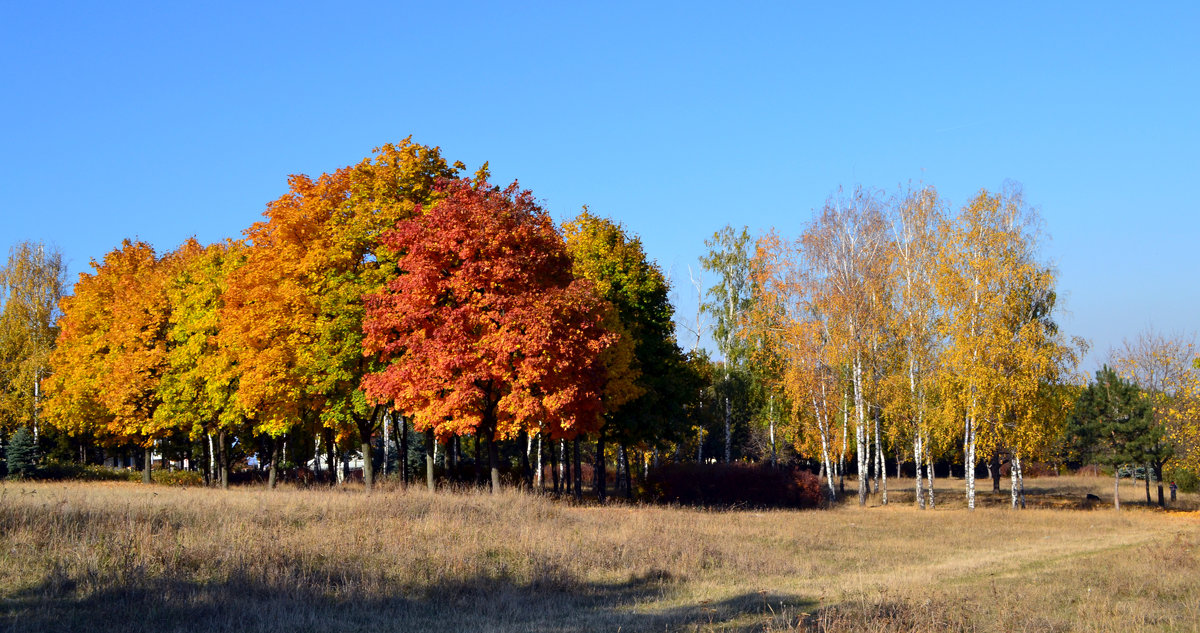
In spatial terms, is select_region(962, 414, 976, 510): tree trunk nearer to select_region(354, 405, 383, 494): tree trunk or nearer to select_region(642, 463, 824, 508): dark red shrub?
select_region(642, 463, 824, 508): dark red shrub

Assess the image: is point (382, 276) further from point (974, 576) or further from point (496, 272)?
point (974, 576)

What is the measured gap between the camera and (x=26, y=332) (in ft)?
193

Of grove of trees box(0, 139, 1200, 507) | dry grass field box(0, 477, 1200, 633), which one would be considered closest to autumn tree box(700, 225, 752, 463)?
grove of trees box(0, 139, 1200, 507)

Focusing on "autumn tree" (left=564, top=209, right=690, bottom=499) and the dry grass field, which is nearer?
the dry grass field

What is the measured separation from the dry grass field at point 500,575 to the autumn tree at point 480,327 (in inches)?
185

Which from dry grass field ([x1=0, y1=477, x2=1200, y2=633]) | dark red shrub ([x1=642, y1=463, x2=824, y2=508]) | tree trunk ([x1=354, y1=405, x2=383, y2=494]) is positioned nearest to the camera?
dry grass field ([x1=0, y1=477, x2=1200, y2=633])

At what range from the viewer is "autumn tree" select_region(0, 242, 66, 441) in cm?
5534

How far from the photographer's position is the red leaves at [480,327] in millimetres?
27953

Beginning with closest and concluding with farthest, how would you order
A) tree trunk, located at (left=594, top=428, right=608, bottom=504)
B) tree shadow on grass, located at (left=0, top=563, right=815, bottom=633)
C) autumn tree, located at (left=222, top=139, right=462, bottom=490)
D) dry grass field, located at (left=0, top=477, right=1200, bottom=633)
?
tree shadow on grass, located at (left=0, top=563, right=815, bottom=633) < dry grass field, located at (left=0, top=477, right=1200, bottom=633) < autumn tree, located at (left=222, top=139, right=462, bottom=490) < tree trunk, located at (left=594, top=428, right=608, bottom=504)

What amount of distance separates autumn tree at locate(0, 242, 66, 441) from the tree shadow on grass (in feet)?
162

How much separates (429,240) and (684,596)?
16.9 metres

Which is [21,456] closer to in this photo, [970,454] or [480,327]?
[480,327]

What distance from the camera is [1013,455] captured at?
44.5 meters

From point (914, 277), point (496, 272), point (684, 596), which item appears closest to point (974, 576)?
point (684, 596)
